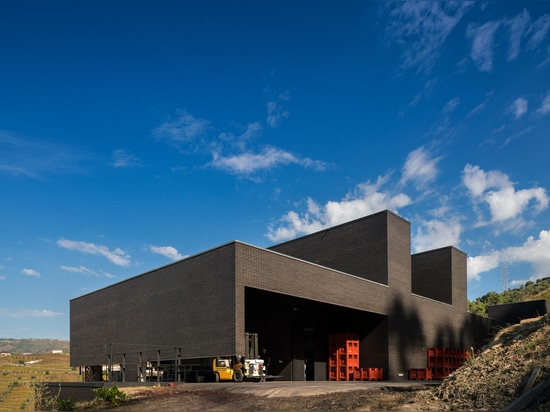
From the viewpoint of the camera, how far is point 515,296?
9681 centimetres

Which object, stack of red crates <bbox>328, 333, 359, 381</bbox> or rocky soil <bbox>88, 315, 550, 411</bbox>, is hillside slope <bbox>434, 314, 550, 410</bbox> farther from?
stack of red crates <bbox>328, 333, 359, 381</bbox>

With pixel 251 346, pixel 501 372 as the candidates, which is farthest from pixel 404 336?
pixel 501 372

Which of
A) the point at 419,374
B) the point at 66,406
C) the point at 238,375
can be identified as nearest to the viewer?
the point at 66,406

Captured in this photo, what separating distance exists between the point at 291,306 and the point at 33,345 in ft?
390

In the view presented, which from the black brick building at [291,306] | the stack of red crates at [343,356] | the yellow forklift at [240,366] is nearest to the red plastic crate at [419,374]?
the black brick building at [291,306]

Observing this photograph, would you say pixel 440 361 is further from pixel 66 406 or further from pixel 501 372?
pixel 501 372

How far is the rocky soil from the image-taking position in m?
10.1

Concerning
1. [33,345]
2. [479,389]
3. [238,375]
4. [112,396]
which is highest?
[479,389]

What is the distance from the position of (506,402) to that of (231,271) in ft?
55.7

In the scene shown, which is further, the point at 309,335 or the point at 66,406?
the point at 309,335

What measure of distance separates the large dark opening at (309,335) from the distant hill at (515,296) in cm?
5434

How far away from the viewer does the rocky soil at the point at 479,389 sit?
10086 mm

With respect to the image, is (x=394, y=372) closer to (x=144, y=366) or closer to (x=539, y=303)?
(x=144, y=366)

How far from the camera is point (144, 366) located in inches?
1276
